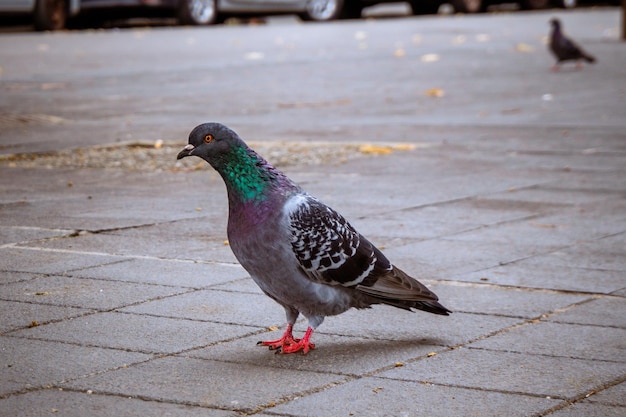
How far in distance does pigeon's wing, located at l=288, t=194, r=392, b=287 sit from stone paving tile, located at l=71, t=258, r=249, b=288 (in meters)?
1.11

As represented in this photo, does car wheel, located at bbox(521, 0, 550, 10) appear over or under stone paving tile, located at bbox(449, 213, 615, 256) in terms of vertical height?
under

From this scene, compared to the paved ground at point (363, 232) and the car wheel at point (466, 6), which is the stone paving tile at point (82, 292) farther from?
the car wheel at point (466, 6)

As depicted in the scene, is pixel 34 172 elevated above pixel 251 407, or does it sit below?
→ below

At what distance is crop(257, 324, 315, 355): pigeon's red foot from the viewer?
4.36 metres

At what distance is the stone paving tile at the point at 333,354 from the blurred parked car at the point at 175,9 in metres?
19.2

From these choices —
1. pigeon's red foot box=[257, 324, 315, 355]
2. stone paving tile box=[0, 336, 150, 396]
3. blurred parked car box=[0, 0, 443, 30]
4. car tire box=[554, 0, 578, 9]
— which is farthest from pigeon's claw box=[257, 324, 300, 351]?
car tire box=[554, 0, 578, 9]

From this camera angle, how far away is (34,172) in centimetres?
834

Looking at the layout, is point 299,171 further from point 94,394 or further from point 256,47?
point 256,47

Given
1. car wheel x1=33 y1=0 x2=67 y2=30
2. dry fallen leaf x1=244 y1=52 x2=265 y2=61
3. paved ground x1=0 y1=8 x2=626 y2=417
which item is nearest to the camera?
Answer: paved ground x1=0 y1=8 x2=626 y2=417

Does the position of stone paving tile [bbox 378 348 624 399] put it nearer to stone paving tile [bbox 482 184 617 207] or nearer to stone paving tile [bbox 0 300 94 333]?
stone paving tile [bbox 0 300 94 333]

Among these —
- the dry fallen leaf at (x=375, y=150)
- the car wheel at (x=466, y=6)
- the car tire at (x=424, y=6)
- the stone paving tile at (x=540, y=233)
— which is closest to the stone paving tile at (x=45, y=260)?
the stone paving tile at (x=540, y=233)

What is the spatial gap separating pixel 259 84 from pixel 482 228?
851 cm

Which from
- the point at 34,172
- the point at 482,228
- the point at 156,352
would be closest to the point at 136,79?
the point at 34,172

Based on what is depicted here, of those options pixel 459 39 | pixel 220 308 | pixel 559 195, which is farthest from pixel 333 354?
pixel 459 39
